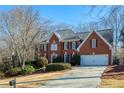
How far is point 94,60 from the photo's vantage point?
18062 millimetres

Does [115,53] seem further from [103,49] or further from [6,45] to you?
[6,45]

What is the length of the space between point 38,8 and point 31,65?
1588mm

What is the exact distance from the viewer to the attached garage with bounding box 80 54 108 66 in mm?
17859

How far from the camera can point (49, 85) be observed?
1741 centimetres

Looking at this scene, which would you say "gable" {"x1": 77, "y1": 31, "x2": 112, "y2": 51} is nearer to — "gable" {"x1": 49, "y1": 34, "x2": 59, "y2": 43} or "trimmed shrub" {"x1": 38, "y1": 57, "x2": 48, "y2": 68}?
"gable" {"x1": 49, "y1": 34, "x2": 59, "y2": 43}

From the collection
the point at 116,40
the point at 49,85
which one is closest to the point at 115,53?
the point at 116,40

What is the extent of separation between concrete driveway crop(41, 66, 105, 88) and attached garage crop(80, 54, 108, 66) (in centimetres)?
18

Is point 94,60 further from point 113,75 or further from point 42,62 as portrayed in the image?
point 42,62

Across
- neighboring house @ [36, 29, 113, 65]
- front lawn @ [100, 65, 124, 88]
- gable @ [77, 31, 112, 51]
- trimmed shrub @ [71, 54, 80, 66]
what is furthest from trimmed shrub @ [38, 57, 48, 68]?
front lawn @ [100, 65, 124, 88]

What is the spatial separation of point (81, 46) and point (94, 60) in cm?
53

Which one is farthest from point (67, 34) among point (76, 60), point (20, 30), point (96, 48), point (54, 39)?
point (20, 30)

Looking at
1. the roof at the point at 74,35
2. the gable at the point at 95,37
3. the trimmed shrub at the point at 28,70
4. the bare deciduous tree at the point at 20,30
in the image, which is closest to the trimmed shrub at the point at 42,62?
the trimmed shrub at the point at 28,70

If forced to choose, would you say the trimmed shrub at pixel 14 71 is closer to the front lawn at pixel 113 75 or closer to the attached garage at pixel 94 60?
the attached garage at pixel 94 60
